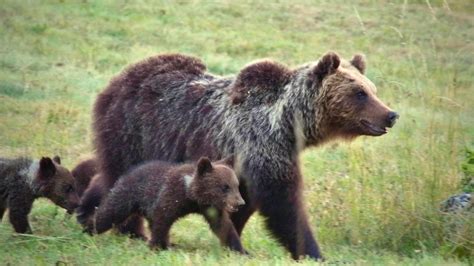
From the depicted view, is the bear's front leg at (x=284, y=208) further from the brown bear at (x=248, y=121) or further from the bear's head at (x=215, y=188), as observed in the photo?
the bear's head at (x=215, y=188)

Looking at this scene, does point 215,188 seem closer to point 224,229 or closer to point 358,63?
point 224,229

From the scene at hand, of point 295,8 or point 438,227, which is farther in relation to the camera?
point 295,8

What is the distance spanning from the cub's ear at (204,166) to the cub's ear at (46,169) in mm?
1617

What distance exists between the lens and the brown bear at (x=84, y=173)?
10469mm

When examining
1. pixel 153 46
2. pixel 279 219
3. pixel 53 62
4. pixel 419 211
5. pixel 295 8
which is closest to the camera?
pixel 279 219

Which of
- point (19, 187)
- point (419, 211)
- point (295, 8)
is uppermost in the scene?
point (19, 187)

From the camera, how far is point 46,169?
892 cm

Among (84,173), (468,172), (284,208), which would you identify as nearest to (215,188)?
(284,208)

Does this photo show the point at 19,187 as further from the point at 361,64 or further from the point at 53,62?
the point at 53,62

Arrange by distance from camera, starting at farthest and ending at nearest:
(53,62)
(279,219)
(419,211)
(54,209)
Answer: (53,62)
(54,209)
(419,211)
(279,219)

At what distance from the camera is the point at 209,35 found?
23.2 metres

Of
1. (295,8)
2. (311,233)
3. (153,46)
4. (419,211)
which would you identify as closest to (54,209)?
(311,233)

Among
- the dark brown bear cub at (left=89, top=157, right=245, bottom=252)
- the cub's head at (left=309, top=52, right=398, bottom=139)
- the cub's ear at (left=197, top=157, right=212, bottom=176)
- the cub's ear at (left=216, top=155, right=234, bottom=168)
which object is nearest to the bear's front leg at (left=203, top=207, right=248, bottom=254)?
the dark brown bear cub at (left=89, top=157, right=245, bottom=252)

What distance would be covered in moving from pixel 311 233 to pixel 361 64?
75.7 inches
